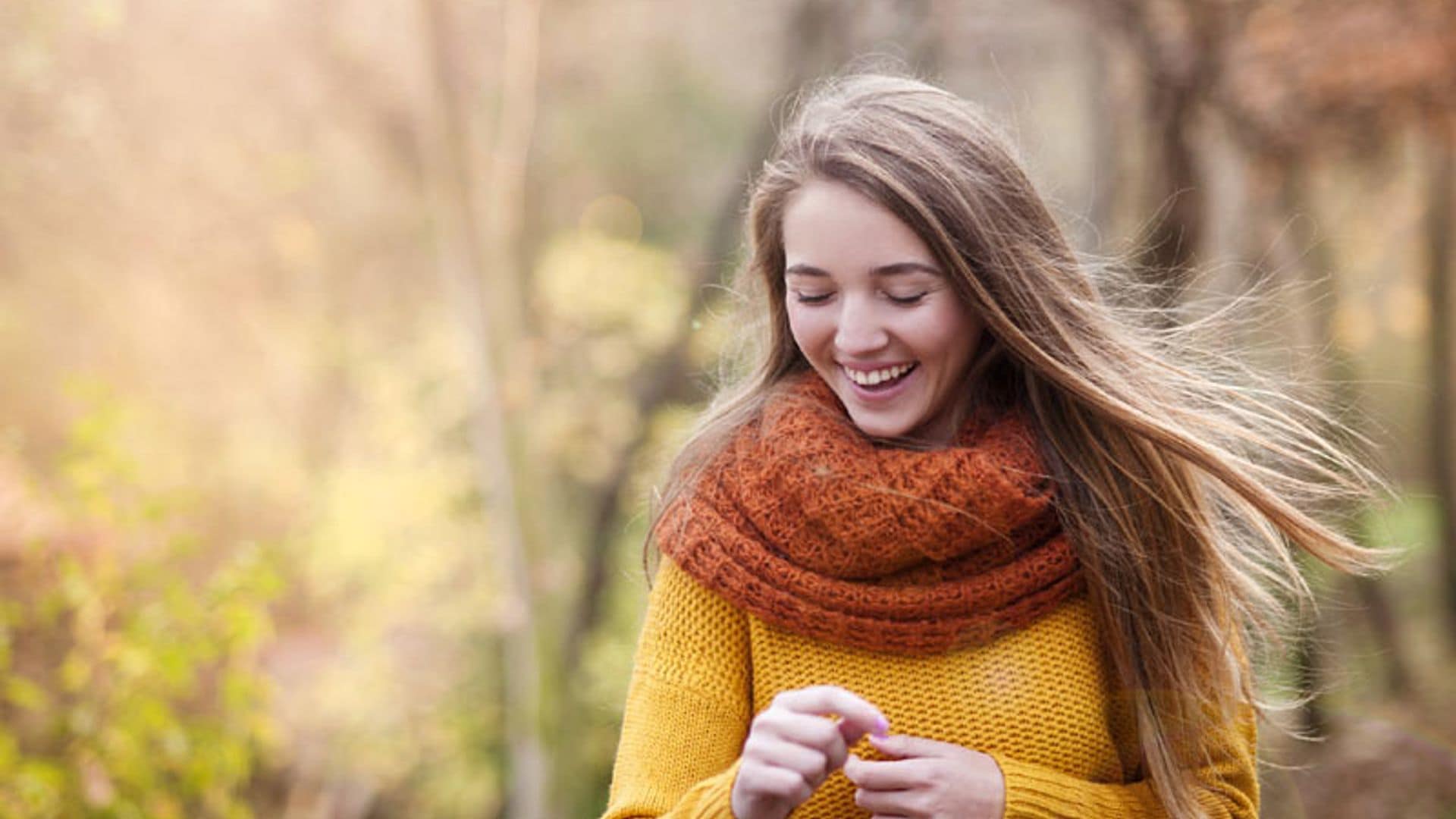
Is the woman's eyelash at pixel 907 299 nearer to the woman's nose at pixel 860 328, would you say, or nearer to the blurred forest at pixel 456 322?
the woman's nose at pixel 860 328

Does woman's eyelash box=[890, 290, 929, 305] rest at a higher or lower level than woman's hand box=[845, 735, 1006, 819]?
higher

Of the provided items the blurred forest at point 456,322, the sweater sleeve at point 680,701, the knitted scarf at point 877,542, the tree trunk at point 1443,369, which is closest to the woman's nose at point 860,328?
the knitted scarf at point 877,542

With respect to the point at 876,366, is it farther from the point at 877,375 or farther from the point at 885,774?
the point at 885,774

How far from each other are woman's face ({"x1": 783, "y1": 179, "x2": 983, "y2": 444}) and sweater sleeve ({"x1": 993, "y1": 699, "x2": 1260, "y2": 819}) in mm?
433

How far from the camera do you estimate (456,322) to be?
949 centimetres

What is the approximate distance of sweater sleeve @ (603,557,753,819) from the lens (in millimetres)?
1696

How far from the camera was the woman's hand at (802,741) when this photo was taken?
1439mm

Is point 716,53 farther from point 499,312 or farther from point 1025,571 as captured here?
point 1025,571

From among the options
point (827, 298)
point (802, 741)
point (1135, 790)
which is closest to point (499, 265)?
point (827, 298)

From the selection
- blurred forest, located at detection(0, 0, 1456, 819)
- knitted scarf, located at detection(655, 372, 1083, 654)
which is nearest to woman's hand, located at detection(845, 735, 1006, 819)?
knitted scarf, located at detection(655, 372, 1083, 654)

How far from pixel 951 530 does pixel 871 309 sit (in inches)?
10.9

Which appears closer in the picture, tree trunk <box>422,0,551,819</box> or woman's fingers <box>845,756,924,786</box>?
woman's fingers <box>845,756,924,786</box>

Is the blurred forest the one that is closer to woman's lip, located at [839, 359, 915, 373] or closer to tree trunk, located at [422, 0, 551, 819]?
tree trunk, located at [422, 0, 551, 819]

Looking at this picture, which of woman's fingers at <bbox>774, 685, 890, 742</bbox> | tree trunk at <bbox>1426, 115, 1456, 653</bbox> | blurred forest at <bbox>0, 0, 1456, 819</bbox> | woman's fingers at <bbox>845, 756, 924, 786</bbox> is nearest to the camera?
woman's fingers at <bbox>774, 685, 890, 742</bbox>
